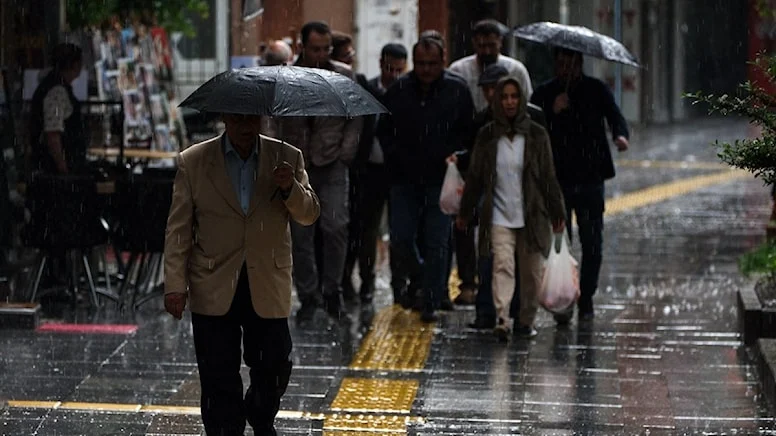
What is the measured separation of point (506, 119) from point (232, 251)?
382 cm

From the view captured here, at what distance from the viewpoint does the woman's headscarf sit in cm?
1071

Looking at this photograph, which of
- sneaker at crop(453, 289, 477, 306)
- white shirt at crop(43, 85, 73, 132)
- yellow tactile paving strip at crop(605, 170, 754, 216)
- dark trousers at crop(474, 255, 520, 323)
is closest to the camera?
dark trousers at crop(474, 255, 520, 323)

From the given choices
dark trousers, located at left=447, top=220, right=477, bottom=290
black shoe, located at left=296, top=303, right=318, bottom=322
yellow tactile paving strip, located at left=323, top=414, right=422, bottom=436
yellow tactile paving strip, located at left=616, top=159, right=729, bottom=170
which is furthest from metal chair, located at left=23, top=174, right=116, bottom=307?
yellow tactile paving strip, located at left=616, top=159, right=729, bottom=170

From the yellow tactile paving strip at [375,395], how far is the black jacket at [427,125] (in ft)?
7.70

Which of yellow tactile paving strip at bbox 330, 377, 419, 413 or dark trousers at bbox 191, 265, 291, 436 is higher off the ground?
dark trousers at bbox 191, 265, 291, 436

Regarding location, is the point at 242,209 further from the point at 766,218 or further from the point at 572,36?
the point at 766,218

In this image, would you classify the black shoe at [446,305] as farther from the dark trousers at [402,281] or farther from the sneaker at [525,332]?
the sneaker at [525,332]

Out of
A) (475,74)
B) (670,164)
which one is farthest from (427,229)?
(670,164)

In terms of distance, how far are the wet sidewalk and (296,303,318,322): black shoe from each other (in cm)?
9

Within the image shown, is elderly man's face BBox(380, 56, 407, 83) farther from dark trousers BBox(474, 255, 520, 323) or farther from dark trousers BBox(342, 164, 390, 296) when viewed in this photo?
dark trousers BBox(474, 255, 520, 323)

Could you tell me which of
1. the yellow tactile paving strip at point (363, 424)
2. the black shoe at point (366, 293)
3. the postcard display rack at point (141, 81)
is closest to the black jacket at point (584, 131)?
the black shoe at point (366, 293)

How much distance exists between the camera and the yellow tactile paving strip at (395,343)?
10.0m

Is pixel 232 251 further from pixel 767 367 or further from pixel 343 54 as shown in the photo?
pixel 343 54

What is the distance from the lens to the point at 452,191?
1123 cm
